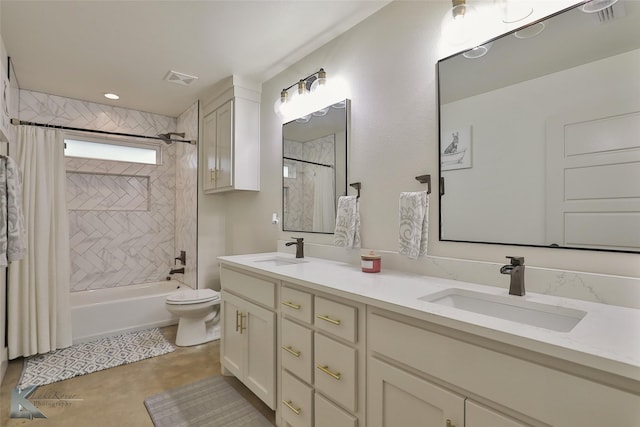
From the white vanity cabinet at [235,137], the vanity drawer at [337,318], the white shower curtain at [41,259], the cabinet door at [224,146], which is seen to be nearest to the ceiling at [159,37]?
the white vanity cabinet at [235,137]

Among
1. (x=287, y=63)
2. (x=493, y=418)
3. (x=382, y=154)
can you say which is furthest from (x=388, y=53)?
(x=493, y=418)

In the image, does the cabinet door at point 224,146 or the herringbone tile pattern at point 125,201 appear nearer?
the cabinet door at point 224,146

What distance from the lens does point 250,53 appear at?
7.96 feet

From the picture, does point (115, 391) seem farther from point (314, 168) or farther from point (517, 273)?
point (517, 273)

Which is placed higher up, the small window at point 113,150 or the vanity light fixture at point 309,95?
the vanity light fixture at point 309,95

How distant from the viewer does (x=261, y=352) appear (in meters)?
1.83

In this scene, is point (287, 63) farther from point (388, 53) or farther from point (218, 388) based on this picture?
point (218, 388)

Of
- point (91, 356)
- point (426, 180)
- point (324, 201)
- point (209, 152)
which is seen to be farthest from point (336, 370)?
point (209, 152)

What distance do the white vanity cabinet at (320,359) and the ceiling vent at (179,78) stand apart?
2.23 m

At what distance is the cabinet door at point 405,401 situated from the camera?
97 cm

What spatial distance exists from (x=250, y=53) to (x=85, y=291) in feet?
10.1

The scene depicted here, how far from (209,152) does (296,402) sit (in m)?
2.51

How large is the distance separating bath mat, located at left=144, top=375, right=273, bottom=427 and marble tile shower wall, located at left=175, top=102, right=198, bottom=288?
151 cm

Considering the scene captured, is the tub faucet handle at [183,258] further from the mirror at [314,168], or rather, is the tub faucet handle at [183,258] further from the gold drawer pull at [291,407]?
the gold drawer pull at [291,407]
